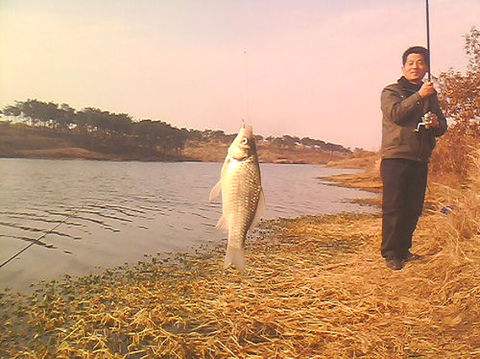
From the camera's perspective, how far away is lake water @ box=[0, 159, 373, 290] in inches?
288

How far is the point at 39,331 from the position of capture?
4.49 metres

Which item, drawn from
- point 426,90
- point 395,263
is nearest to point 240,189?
point 426,90

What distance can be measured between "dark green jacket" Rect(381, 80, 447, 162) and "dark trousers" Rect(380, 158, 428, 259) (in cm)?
9

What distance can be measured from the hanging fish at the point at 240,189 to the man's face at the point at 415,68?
101 inches

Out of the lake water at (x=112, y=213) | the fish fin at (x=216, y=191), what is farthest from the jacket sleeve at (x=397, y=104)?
the fish fin at (x=216, y=191)

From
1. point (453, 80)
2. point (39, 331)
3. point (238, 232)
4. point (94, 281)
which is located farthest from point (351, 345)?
point (453, 80)

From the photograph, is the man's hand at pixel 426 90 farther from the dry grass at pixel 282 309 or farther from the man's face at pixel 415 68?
the dry grass at pixel 282 309

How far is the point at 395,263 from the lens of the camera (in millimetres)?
4648

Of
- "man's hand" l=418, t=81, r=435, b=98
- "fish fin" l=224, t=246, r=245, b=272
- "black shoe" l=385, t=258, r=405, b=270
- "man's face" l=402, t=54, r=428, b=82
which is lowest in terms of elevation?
"black shoe" l=385, t=258, r=405, b=270

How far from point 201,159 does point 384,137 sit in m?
1.68

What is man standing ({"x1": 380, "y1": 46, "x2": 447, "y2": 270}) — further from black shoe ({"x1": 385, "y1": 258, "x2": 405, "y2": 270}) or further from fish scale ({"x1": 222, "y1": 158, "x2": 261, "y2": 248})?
fish scale ({"x1": 222, "y1": 158, "x2": 261, "y2": 248})

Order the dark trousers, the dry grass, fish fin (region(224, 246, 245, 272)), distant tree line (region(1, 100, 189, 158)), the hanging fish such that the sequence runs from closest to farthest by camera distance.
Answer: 1. the hanging fish
2. fish fin (region(224, 246, 245, 272))
3. the dry grass
4. the dark trousers
5. distant tree line (region(1, 100, 189, 158))

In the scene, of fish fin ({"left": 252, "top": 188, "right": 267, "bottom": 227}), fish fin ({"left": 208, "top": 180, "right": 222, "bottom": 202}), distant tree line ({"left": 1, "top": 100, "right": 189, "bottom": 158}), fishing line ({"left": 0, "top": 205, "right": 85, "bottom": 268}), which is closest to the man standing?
distant tree line ({"left": 1, "top": 100, "right": 189, "bottom": 158})

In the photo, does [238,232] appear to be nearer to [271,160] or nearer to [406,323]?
[271,160]
